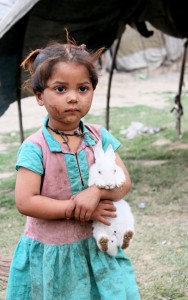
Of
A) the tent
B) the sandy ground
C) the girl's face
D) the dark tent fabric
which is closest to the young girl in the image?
the girl's face

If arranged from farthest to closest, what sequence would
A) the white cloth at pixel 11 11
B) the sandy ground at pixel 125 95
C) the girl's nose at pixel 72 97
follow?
the sandy ground at pixel 125 95, the white cloth at pixel 11 11, the girl's nose at pixel 72 97

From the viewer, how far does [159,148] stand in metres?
7.12

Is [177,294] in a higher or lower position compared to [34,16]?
lower

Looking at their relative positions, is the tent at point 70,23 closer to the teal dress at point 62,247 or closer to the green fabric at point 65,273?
the teal dress at point 62,247

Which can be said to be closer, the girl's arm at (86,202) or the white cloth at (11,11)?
the girl's arm at (86,202)

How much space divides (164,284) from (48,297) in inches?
50.2

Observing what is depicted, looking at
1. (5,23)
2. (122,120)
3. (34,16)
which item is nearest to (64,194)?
(5,23)

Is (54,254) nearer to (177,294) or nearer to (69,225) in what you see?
(69,225)

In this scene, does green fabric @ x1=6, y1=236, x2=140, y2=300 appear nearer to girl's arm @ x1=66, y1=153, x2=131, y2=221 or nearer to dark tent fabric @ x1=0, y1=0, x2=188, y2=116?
girl's arm @ x1=66, y1=153, x2=131, y2=221

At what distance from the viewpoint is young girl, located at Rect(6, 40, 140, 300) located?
2.06 metres

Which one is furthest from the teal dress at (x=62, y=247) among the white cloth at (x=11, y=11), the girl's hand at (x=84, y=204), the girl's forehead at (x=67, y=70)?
the white cloth at (x=11, y=11)

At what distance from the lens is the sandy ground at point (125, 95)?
10.2m

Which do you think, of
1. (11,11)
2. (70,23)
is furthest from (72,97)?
(70,23)

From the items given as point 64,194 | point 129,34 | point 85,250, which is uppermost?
point 64,194
